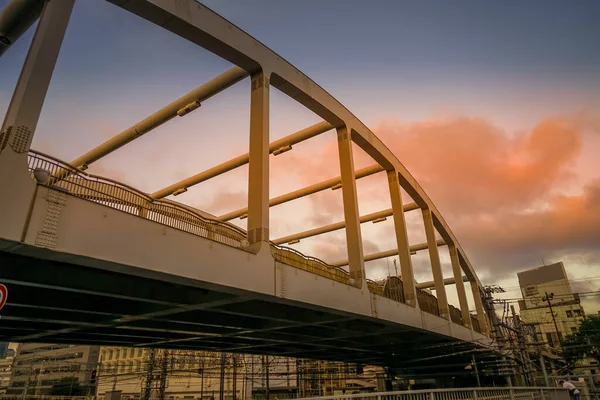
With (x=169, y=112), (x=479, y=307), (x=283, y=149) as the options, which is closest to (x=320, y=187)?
(x=283, y=149)

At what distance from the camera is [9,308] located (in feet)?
39.2

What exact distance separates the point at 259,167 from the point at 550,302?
87.8 metres

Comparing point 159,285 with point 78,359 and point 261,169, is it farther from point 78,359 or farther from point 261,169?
point 78,359

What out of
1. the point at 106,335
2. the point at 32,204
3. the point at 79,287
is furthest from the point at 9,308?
the point at 32,204

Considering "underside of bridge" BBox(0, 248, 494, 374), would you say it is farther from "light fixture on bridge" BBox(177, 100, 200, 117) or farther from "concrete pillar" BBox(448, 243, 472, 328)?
"light fixture on bridge" BBox(177, 100, 200, 117)

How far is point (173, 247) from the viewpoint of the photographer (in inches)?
338

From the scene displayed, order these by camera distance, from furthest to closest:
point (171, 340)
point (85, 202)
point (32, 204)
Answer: point (171, 340), point (85, 202), point (32, 204)

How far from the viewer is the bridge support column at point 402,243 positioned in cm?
1931

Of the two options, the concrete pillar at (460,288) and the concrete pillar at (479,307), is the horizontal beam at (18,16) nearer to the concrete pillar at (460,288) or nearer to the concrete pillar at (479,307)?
the concrete pillar at (460,288)

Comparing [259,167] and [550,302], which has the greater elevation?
[550,302]

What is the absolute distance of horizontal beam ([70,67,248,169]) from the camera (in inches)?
622

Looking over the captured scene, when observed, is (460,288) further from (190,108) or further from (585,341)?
(585,341)

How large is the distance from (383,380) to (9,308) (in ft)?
130

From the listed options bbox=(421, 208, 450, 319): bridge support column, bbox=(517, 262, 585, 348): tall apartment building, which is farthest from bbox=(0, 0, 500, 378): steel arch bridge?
bbox=(517, 262, 585, 348): tall apartment building
